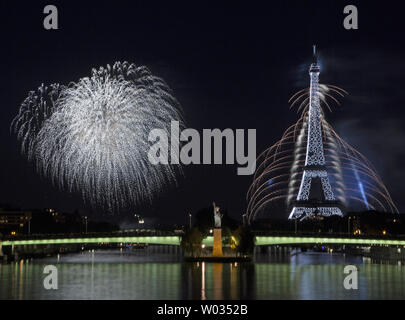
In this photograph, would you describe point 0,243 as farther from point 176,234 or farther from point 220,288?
point 220,288

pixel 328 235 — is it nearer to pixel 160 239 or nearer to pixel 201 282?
pixel 160 239

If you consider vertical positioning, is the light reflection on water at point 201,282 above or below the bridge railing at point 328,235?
below

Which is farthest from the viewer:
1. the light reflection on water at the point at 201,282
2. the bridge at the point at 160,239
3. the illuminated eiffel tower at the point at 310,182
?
the illuminated eiffel tower at the point at 310,182

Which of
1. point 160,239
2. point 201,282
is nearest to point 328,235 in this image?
point 160,239

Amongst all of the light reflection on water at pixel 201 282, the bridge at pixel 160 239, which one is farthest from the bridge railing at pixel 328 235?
the light reflection on water at pixel 201 282

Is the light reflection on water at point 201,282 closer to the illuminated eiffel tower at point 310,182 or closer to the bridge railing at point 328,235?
the bridge railing at point 328,235

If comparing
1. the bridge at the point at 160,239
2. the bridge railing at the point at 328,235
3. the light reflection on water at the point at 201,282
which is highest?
the bridge railing at the point at 328,235

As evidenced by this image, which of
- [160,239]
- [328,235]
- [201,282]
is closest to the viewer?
[201,282]

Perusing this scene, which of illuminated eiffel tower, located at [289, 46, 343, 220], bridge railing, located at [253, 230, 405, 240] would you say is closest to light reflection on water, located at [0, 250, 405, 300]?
bridge railing, located at [253, 230, 405, 240]
